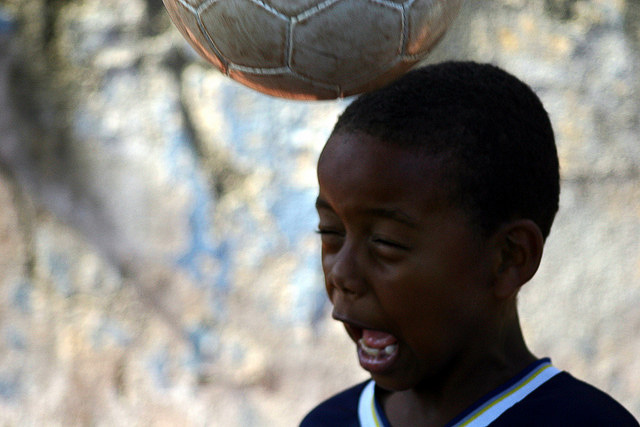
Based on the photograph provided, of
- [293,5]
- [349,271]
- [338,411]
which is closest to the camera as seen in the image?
[293,5]

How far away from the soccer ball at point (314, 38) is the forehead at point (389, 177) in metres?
0.09

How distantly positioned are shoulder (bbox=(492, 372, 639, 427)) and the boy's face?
4.7 inches

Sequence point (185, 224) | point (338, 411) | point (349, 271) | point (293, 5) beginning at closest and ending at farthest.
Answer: point (293, 5), point (349, 271), point (338, 411), point (185, 224)

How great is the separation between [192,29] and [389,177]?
34cm

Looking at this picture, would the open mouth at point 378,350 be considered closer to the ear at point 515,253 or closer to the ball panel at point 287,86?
the ear at point 515,253

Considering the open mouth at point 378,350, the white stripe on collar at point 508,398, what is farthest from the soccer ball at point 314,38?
the white stripe on collar at point 508,398

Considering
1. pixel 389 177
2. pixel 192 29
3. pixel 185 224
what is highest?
pixel 192 29

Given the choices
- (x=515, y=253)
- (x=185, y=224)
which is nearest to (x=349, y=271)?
(x=515, y=253)

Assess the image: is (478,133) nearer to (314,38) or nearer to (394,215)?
(394,215)

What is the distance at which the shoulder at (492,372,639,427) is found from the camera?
1.18m

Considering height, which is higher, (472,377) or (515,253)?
(515,253)

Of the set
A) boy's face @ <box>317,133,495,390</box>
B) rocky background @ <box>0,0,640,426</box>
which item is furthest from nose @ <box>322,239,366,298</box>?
rocky background @ <box>0,0,640,426</box>

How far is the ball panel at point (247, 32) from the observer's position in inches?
42.3

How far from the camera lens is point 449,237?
1.15 meters
